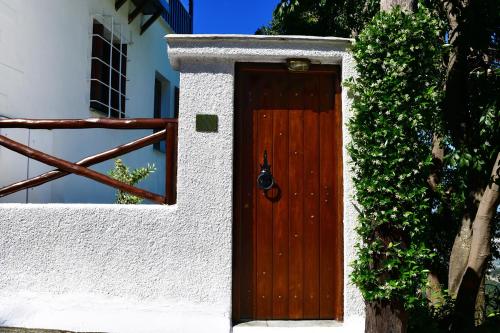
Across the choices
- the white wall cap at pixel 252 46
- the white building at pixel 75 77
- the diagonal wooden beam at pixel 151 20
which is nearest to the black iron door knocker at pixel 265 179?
the white wall cap at pixel 252 46

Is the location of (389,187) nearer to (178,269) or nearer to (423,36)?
(423,36)

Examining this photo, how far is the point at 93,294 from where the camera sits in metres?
4.31

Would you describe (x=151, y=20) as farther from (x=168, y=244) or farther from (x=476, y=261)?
(x=476, y=261)

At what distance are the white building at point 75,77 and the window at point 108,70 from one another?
15mm

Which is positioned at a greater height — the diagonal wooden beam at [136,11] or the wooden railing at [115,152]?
the diagonal wooden beam at [136,11]

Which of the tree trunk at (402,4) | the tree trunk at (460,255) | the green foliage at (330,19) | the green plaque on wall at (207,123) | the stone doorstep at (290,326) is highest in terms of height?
the green foliage at (330,19)

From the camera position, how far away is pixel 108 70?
8.09 m

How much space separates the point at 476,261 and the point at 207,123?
3.07 m

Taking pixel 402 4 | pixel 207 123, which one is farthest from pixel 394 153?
pixel 207 123

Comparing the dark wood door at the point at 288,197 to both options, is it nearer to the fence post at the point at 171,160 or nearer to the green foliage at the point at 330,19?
the fence post at the point at 171,160

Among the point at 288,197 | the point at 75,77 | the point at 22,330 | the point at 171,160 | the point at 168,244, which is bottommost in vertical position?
the point at 22,330

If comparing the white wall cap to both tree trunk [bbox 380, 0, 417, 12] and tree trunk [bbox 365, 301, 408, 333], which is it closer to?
tree trunk [bbox 380, 0, 417, 12]

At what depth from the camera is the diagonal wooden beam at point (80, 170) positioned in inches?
175

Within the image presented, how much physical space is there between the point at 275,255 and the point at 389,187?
3.80 feet
